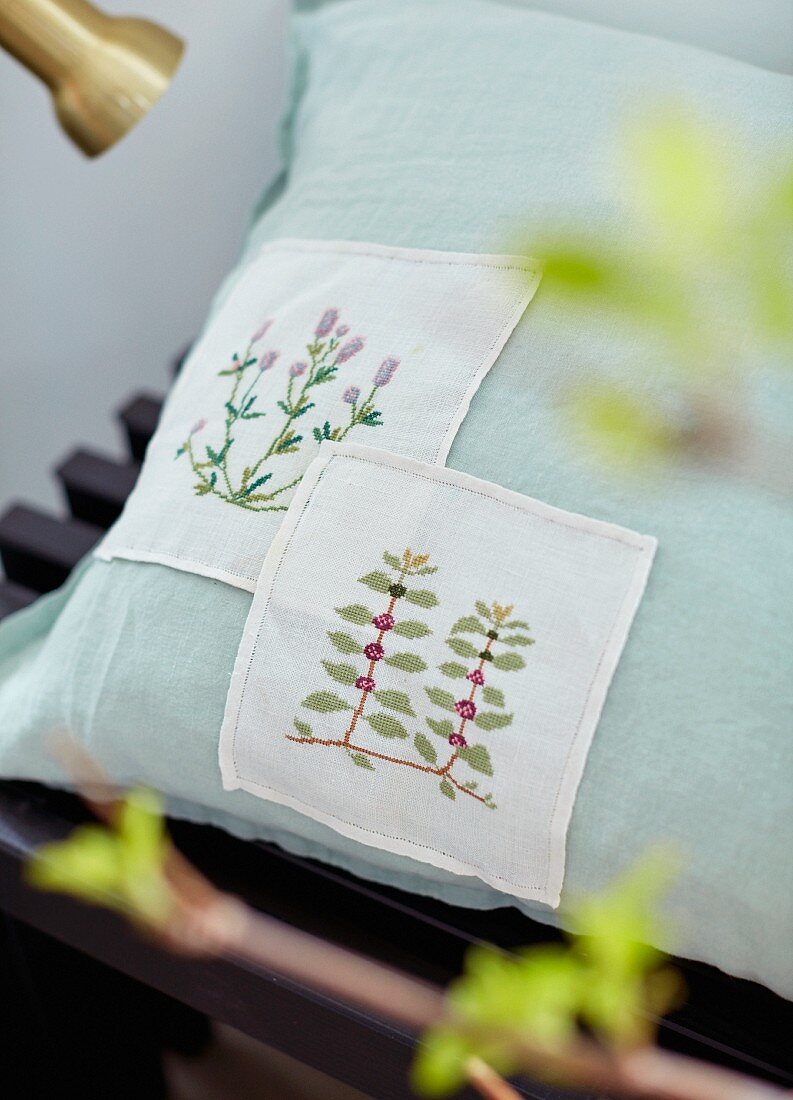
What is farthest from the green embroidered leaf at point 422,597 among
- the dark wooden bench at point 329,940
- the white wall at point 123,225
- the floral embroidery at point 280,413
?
the white wall at point 123,225

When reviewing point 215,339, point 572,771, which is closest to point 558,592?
point 572,771

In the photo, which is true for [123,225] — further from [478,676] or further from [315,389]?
[478,676]

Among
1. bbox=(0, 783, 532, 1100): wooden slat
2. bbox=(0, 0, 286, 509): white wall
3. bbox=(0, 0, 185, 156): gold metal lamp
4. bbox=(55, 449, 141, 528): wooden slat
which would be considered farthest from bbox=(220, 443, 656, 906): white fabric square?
bbox=(0, 0, 286, 509): white wall

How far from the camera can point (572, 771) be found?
0.54 m

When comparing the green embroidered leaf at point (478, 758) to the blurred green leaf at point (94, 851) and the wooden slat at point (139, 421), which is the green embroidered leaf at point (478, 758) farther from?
the wooden slat at point (139, 421)

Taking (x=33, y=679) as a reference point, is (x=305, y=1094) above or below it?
below

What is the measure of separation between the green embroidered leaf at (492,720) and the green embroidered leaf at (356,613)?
3.2 inches

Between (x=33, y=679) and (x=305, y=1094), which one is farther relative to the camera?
(x=305, y=1094)

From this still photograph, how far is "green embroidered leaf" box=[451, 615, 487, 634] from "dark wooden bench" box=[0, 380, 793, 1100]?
0.21m

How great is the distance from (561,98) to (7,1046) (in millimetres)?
994

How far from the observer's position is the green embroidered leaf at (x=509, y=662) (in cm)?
55

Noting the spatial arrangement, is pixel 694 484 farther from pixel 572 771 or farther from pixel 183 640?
pixel 183 640

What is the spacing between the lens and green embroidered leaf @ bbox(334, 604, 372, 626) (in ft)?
1.89

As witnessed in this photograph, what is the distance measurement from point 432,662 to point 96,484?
1.76 ft
